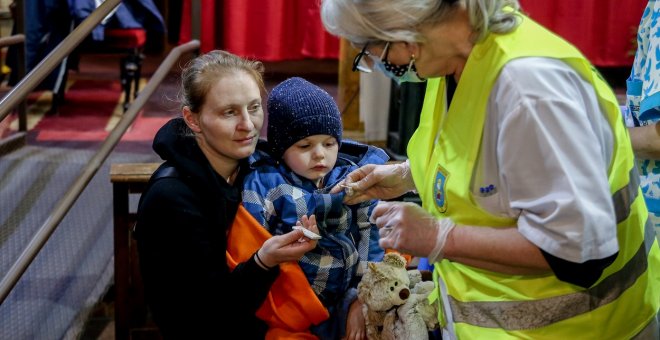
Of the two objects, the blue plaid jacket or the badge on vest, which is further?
the blue plaid jacket

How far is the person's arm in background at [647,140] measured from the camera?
185 centimetres

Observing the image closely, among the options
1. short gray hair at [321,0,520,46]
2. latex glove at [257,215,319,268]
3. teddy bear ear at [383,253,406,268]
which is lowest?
teddy bear ear at [383,253,406,268]

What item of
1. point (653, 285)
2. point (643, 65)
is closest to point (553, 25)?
point (643, 65)

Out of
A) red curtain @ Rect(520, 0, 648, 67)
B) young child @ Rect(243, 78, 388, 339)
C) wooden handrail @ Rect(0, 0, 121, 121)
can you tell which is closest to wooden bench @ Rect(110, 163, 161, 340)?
wooden handrail @ Rect(0, 0, 121, 121)

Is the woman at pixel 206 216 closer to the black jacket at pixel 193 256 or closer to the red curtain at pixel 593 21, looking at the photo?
the black jacket at pixel 193 256

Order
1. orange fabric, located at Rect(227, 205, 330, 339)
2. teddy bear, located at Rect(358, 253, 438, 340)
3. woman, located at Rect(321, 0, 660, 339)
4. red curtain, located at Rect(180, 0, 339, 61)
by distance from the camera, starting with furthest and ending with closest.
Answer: red curtain, located at Rect(180, 0, 339, 61)
orange fabric, located at Rect(227, 205, 330, 339)
teddy bear, located at Rect(358, 253, 438, 340)
woman, located at Rect(321, 0, 660, 339)

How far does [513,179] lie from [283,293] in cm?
87

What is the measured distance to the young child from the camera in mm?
2096

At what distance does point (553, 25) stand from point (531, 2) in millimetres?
224

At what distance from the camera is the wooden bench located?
254 cm

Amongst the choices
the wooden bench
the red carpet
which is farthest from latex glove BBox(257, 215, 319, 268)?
the red carpet

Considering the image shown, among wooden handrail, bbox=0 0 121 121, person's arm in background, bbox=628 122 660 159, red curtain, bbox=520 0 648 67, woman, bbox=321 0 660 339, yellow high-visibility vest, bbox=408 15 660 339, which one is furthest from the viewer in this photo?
red curtain, bbox=520 0 648 67

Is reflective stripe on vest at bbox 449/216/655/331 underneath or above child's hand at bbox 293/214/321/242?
above

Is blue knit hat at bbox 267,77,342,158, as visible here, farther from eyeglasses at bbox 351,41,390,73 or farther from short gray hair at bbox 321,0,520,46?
short gray hair at bbox 321,0,520,46
